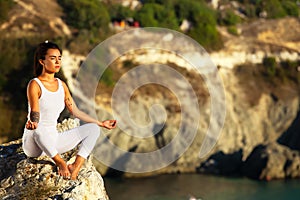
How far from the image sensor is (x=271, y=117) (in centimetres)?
4638

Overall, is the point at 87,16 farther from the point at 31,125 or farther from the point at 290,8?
the point at 31,125

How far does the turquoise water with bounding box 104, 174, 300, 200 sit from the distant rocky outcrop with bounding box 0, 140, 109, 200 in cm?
2489

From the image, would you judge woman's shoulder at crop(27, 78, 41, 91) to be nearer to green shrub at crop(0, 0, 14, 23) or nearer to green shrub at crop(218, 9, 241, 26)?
green shrub at crop(0, 0, 14, 23)

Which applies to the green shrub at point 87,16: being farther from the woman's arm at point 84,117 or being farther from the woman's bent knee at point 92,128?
the woman's bent knee at point 92,128

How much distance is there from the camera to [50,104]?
22.1 feet

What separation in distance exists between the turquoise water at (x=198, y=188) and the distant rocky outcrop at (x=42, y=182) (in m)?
24.9

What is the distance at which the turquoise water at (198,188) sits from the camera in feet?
106

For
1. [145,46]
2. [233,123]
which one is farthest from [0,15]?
[233,123]

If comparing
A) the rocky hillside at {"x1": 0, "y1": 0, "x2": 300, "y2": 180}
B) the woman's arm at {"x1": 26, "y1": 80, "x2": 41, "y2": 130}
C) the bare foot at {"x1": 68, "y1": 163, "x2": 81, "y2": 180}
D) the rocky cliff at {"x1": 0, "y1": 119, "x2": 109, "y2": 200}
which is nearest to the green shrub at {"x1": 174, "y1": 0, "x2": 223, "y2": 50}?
the rocky hillside at {"x1": 0, "y1": 0, "x2": 300, "y2": 180}

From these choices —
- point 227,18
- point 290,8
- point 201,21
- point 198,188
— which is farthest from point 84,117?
point 290,8

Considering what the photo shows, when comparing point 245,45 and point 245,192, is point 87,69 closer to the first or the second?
point 245,192

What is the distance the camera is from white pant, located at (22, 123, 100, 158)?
672cm

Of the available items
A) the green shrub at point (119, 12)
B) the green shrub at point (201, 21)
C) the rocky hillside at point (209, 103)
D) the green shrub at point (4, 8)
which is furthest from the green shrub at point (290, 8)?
the green shrub at point (4, 8)

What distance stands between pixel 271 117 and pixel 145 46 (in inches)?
496
